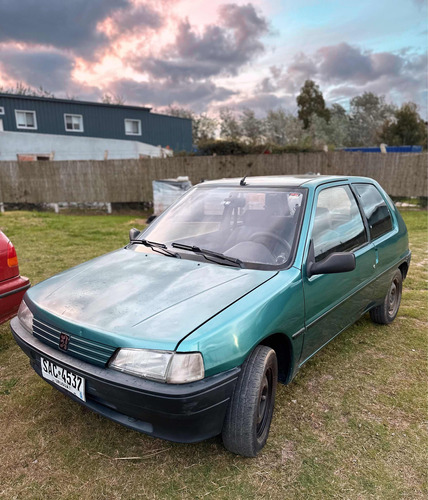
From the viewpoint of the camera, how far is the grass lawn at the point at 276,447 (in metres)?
2.00

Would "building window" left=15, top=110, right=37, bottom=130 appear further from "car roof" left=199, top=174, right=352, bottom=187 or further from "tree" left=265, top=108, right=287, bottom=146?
"tree" left=265, top=108, right=287, bottom=146

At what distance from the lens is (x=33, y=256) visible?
23.1 ft

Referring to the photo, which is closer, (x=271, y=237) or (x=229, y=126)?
(x=271, y=237)

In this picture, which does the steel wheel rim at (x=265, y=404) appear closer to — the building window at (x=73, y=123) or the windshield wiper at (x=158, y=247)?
the windshield wiper at (x=158, y=247)

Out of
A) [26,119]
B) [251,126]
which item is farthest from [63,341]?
[251,126]

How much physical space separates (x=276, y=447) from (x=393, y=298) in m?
2.55

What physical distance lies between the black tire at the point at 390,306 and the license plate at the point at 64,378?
3082 millimetres

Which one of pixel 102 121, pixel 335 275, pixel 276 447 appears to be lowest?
pixel 276 447

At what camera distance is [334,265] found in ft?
8.07

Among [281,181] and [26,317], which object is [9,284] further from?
[281,181]

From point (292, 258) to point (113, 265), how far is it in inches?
51.4

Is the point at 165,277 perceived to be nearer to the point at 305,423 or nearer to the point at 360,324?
the point at 305,423

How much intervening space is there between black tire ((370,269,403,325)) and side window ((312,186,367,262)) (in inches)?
38.3

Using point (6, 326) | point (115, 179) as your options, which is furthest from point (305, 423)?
point (115, 179)
